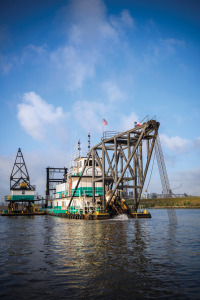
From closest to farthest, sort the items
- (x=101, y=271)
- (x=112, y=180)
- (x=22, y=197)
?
1. (x=101, y=271)
2. (x=112, y=180)
3. (x=22, y=197)

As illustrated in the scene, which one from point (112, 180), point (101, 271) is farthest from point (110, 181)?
point (101, 271)

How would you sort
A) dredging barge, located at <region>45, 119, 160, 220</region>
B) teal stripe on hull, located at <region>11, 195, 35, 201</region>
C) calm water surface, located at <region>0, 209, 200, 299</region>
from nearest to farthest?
1. calm water surface, located at <region>0, 209, 200, 299</region>
2. dredging barge, located at <region>45, 119, 160, 220</region>
3. teal stripe on hull, located at <region>11, 195, 35, 201</region>

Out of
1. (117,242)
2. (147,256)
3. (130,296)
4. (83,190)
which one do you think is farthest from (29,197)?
(130,296)

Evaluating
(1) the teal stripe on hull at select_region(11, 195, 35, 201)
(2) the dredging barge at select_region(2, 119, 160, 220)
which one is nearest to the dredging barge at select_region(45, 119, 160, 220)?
(2) the dredging barge at select_region(2, 119, 160, 220)

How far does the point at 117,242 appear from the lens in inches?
612

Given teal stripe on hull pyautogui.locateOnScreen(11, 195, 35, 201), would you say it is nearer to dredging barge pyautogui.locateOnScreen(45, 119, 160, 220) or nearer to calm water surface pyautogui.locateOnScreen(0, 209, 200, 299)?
dredging barge pyautogui.locateOnScreen(45, 119, 160, 220)

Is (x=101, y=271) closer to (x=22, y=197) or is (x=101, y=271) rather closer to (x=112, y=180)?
(x=112, y=180)

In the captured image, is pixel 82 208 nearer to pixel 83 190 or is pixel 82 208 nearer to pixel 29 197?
pixel 83 190

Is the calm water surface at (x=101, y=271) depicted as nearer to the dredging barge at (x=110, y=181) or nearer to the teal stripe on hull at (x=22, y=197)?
the dredging barge at (x=110, y=181)

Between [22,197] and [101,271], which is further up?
[22,197]

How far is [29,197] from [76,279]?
53.6m

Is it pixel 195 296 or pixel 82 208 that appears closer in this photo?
pixel 195 296

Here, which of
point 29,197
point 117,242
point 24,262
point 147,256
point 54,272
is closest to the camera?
point 54,272

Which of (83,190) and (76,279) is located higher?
(83,190)
